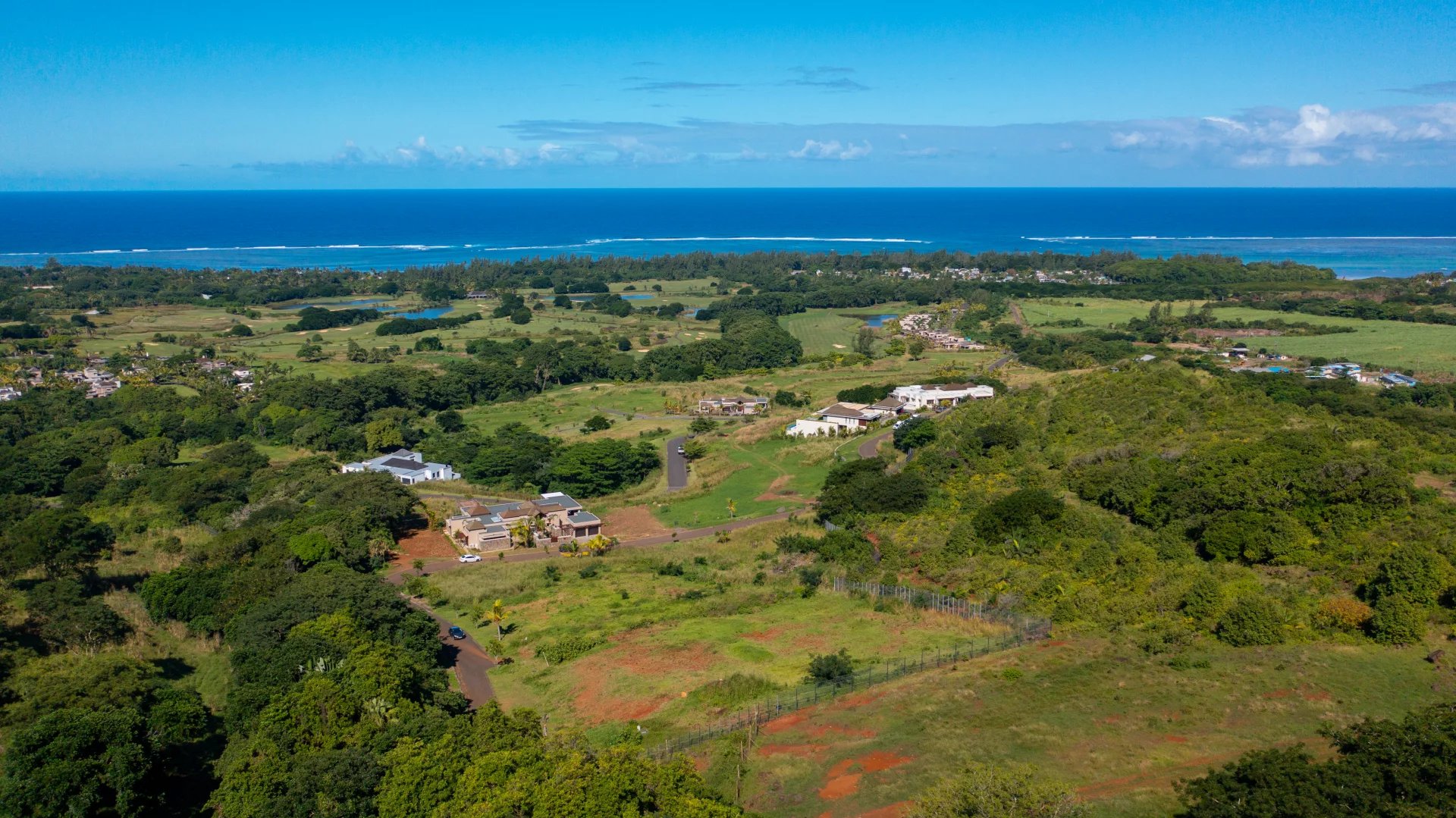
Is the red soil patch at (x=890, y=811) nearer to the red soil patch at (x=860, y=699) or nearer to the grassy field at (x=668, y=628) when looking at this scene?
the red soil patch at (x=860, y=699)

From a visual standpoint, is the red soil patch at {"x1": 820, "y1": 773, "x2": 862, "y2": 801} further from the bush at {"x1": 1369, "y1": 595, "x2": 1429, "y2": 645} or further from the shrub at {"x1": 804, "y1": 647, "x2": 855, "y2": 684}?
the bush at {"x1": 1369, "y1": 595, "x2": 1429, "y2": 645}

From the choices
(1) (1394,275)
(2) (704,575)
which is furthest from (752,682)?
(1) (1394,275)

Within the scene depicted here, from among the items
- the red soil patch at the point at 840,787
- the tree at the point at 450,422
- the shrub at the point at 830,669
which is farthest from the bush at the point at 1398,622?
the tree at the point at 450,422

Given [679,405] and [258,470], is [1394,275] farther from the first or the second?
[258,470]

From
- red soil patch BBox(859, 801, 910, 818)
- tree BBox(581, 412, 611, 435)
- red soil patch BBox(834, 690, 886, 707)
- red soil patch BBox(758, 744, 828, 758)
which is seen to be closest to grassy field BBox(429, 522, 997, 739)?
red soil patch BBox(834, 690, 886, 707)

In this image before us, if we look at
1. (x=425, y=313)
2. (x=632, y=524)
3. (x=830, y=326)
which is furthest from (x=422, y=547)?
(x=425, y=313)

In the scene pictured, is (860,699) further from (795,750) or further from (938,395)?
(938,395)
